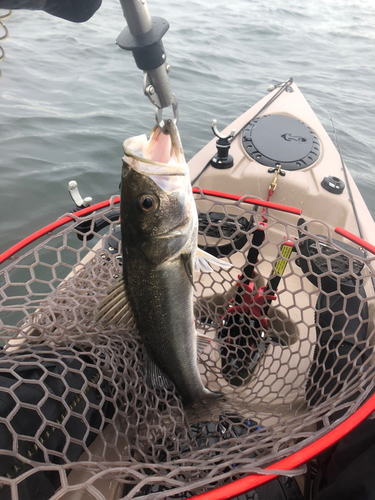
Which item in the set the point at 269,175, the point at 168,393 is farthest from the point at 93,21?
the point at 168,393

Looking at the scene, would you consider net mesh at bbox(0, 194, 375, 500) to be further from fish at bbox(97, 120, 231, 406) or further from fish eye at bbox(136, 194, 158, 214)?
fish eye at bbox(136, 194, 158, 214)

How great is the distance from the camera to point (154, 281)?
5.61ft

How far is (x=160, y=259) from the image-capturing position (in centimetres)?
166

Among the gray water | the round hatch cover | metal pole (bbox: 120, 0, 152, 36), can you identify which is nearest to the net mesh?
metal pole (bbox: 120, 0, 152, 36)

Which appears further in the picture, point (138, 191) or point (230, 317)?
point (230, 317)

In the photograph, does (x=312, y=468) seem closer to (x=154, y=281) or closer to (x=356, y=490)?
(x=356, y=490)

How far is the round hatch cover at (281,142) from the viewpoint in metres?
3.75

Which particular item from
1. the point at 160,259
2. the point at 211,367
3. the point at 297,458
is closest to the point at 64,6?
the point at 160,259

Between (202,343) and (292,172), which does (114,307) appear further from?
(292,172)

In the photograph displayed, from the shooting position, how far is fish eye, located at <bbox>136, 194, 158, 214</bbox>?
1504 mm

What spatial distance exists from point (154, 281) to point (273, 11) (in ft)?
78.5

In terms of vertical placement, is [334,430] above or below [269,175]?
above

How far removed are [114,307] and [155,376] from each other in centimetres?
55

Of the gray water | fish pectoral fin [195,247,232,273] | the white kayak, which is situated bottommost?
the gray water
